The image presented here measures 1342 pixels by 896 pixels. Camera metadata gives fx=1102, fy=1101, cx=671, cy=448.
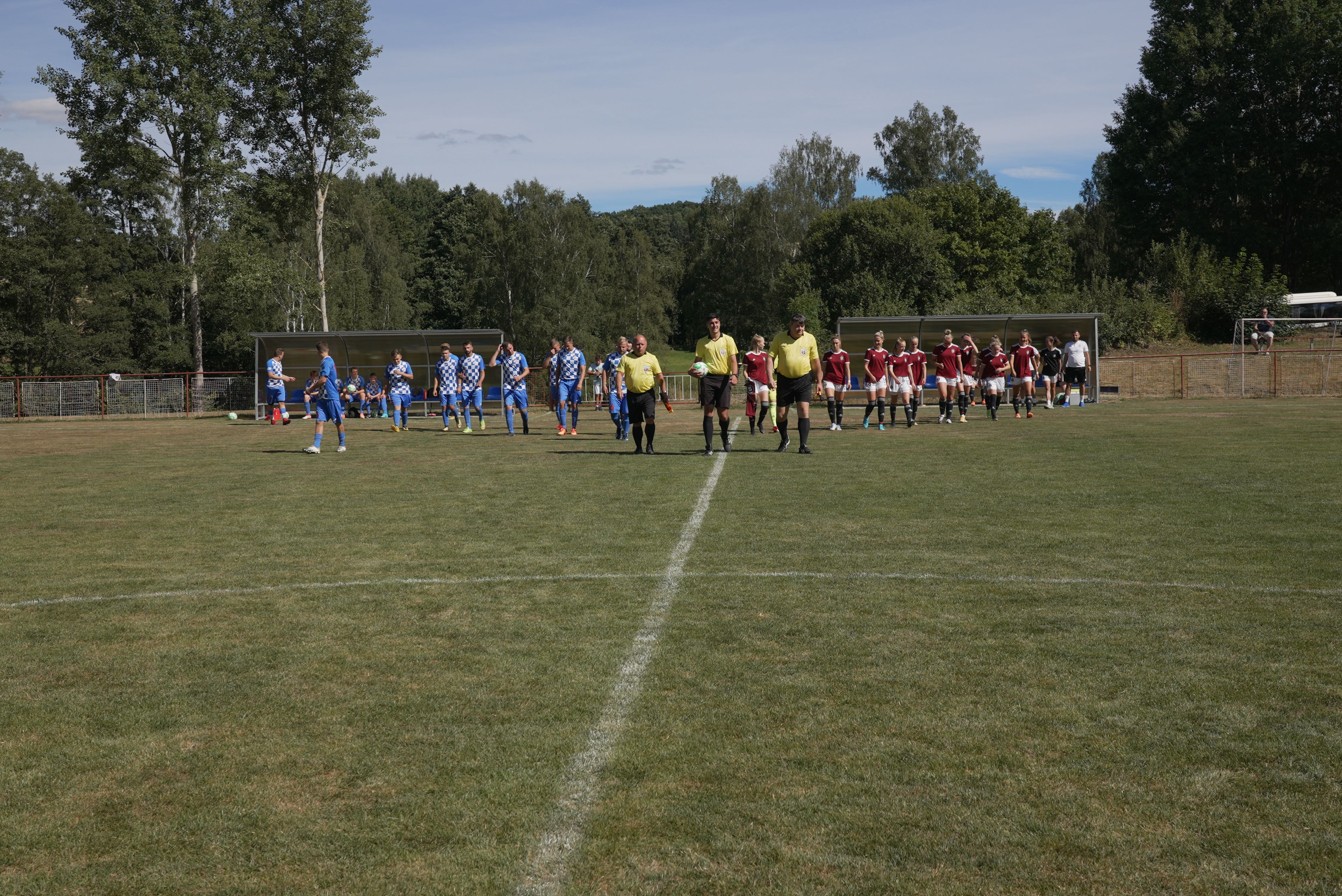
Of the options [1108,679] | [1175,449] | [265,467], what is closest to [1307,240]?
[1175,449]

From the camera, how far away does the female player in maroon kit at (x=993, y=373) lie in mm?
24562

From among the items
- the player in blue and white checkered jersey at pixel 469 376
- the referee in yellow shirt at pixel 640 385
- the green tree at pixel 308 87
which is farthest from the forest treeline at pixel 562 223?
the referee in yellow shirt at pixel 640 385

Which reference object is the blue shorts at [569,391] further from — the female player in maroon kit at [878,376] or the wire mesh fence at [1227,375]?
the wire mesh fence at [1227,375]

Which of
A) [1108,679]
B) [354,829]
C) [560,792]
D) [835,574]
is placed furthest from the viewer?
[835,574]

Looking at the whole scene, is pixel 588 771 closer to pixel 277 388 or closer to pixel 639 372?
pixel 639 372

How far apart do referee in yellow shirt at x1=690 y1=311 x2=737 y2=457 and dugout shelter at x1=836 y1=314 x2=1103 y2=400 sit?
1805 cm

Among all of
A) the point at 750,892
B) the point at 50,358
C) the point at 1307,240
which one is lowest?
the point at 750,892

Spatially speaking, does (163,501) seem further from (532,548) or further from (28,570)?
(532,548)

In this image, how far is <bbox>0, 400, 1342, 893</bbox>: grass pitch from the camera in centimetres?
336

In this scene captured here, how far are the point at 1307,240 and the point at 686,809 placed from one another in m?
62.1

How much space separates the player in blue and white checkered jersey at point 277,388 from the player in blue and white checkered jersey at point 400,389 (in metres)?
2.39

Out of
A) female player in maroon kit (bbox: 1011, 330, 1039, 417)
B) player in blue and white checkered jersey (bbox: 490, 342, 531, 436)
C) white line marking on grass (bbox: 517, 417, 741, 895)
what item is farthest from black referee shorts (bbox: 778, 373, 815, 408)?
female player in maroon kit (bbox: 1011, 330, 1039, 417)

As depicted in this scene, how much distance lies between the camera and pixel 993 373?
24.7 m

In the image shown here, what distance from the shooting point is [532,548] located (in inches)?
346
